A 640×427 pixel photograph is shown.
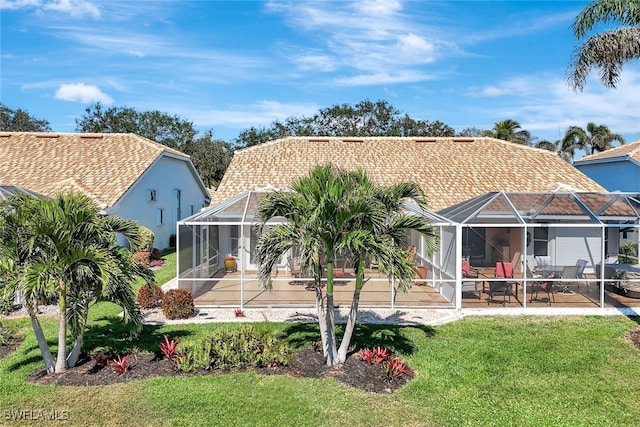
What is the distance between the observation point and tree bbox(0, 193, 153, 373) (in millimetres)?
7730

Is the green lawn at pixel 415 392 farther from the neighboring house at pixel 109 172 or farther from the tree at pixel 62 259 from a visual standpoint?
the neighboring house at pixel 109 172

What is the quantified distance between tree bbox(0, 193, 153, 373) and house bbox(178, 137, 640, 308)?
4.62m

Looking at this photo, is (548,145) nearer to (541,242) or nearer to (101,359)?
(541,242)

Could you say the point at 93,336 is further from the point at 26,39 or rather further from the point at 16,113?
the point at 16,113

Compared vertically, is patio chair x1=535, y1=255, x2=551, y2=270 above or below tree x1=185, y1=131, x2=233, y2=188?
below

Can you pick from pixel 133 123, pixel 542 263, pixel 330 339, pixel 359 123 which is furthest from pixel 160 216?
pixel 133 123

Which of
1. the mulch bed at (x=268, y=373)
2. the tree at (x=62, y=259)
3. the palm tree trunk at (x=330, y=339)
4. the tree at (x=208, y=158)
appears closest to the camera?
the tree at (x=62, y=259)

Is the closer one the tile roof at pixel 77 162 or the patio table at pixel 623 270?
the patio table at pixel 623 270

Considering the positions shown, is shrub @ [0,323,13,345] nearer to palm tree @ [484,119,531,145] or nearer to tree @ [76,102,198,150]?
palm tree @ [484,119,531,145]

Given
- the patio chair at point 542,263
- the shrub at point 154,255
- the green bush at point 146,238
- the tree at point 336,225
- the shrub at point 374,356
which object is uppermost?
the tree at point 336,225

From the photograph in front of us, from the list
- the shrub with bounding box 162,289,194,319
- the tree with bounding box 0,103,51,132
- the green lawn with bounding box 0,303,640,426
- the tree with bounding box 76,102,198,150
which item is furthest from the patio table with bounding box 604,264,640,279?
the tree with bounding box 0,103,51,132

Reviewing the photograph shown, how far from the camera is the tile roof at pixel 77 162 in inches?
919

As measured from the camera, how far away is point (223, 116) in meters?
41.9

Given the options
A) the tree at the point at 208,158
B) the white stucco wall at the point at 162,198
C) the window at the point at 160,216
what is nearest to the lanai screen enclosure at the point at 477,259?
the white stucco wall at the point at 162,198
